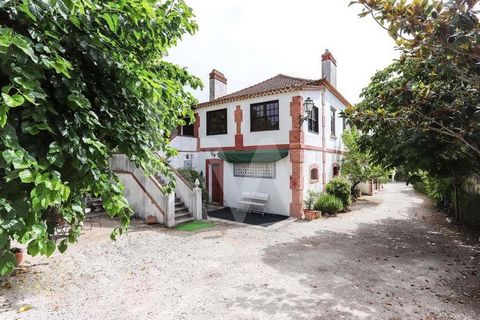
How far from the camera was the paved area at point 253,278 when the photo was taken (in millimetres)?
4590

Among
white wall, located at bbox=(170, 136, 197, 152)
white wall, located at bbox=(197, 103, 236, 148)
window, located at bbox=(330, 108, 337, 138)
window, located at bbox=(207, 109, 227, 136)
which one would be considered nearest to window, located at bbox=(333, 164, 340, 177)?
window, located at bbox=(330, 108, 337, 138)

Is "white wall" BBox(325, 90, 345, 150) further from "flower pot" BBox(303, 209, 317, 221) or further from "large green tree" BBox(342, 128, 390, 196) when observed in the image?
"flower pot" BBox(303, 209, 317, 221)

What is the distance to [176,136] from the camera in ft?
49.1

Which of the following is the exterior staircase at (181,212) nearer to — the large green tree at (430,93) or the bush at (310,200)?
the bush at (310,200)

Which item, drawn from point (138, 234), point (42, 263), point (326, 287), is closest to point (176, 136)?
point (138, 234)

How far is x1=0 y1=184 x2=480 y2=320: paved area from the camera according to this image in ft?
15.1

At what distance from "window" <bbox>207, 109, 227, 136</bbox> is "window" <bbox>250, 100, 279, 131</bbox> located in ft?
6.41

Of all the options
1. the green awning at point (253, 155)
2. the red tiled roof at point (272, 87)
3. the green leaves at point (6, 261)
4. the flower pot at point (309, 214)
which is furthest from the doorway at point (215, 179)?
the green leaves at point (6, 261)

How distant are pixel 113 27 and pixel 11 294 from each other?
229 inches

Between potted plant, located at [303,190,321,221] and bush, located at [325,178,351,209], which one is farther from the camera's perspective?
bush, located at [325,178,351,209]

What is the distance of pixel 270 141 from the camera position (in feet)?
43.1

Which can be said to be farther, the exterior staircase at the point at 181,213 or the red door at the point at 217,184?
the red door at the point at 217,184

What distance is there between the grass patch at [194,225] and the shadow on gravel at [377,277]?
3.58 m

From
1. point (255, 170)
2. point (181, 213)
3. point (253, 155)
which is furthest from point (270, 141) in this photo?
point (181, 213)
